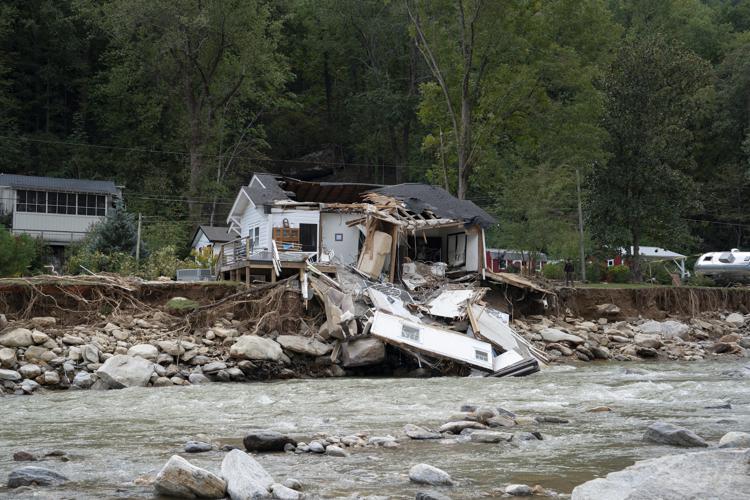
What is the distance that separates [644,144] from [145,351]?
99.3ft

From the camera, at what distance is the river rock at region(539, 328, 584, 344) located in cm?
3122

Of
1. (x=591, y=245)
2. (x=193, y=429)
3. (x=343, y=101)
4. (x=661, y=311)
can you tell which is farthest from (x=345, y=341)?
(x=343, y=101)

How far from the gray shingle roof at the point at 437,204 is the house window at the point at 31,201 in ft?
72.6

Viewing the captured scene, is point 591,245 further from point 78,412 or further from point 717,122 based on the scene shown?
point 78,412

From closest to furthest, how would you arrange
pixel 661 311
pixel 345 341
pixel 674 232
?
pixel 345 341, pixel 661 311, pixel 674 232

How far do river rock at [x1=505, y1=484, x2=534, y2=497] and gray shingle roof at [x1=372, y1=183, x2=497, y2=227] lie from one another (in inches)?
1040

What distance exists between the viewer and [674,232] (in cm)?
4791

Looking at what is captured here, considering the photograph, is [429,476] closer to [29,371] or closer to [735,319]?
[29,371]

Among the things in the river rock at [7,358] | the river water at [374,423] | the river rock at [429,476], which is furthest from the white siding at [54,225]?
the river rock at [429,476]

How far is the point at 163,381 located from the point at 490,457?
1350 centimetres

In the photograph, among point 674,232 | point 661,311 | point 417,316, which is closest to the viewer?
point 417,316

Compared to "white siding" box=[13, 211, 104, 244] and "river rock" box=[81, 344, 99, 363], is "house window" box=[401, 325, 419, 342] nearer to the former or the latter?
"river rock" box=[81, 344, 99, 363]

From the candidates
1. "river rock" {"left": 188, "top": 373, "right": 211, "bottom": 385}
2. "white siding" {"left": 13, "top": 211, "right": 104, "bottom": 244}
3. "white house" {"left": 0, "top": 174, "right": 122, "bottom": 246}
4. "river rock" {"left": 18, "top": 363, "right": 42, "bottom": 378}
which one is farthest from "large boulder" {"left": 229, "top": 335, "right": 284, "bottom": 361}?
"white siding" {"left": 13, "top": 211, "right": 104, "bottom": 244}

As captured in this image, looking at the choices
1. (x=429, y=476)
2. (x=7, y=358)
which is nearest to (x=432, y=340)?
(x=7, y=358)
